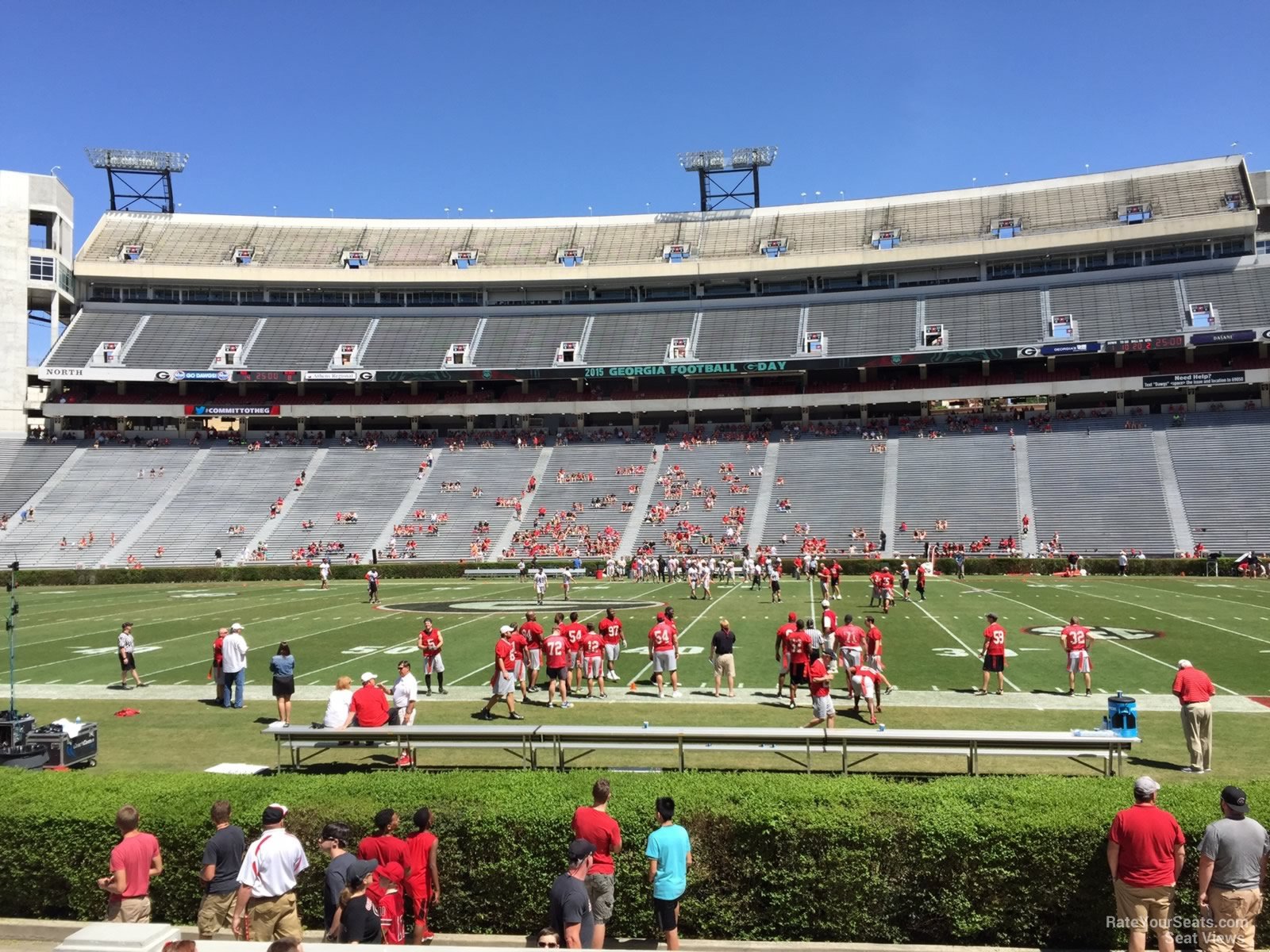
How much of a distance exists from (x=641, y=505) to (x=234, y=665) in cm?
4067

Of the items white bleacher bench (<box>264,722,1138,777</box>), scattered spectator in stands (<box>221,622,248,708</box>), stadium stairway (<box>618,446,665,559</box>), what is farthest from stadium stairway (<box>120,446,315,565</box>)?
white bleacher bench (<box>264,722,1138,777</box>)

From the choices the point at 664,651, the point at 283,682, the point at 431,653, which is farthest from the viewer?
the point at 664,651

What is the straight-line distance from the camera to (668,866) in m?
7.54

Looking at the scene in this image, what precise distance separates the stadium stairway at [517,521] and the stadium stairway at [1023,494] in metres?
27.7

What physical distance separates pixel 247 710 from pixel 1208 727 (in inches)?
636

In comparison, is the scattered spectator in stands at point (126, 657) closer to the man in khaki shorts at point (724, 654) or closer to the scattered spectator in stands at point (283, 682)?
the scattered spectator in stands at point (283, 682)

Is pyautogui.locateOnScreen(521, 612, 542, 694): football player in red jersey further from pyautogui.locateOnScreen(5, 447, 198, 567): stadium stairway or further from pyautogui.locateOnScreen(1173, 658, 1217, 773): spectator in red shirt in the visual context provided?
pyautogui.locateOnScreen(5, 447, 198, 567): stadium stairway

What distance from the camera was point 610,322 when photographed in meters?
73.1

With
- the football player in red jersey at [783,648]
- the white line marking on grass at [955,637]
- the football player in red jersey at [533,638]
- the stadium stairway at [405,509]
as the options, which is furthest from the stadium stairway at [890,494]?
the football player in red jersey at [533,638]

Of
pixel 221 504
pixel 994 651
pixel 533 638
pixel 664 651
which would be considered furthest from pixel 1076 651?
pixel 221 504

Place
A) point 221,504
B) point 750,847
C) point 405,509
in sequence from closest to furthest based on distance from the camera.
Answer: point 750,847
point 405,509
point 221,504

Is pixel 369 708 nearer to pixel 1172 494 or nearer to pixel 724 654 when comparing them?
pixel 724 654

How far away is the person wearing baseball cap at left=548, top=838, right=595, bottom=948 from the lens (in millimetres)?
6906

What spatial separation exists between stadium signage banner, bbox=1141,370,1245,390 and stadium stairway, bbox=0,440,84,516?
71.8 m
